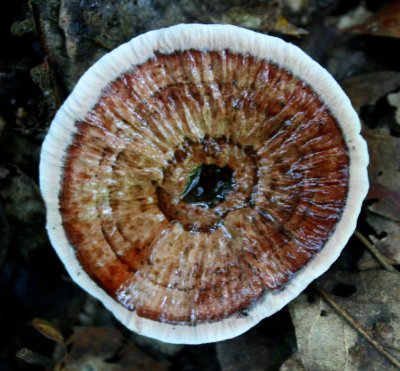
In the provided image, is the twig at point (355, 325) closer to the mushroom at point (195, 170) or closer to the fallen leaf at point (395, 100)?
the mushroom at point (195, 170)

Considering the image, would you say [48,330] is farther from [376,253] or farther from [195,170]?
[376,253]

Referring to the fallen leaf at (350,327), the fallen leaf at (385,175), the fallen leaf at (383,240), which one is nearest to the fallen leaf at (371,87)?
the fallen leaf at (385,175)

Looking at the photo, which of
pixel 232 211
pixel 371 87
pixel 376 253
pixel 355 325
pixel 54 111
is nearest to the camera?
pixel 232 211

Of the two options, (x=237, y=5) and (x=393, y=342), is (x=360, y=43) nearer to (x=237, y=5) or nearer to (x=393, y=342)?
(x=237, y=5)

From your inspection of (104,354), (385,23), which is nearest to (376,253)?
(385,23)

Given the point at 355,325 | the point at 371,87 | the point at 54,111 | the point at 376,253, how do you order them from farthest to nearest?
the point at 371,87 → the point at 54,111 → the point at 376,253 → the point at 355,325

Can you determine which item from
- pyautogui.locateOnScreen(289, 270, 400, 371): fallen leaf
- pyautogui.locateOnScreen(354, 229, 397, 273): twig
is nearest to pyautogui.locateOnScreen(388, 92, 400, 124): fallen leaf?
pyautogui.locateOnScreen(354, 229, 397, 273): twig

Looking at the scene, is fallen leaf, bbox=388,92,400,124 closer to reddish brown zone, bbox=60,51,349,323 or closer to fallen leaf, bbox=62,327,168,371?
reddish brown zone, bbox=60,51,349,323
